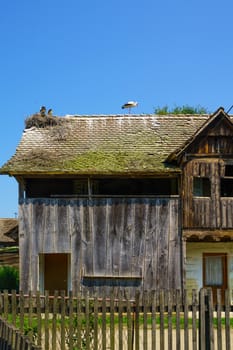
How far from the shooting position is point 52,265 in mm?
23328

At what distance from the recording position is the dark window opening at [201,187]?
19455 millimetres

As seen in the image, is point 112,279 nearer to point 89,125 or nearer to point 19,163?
point 19,163

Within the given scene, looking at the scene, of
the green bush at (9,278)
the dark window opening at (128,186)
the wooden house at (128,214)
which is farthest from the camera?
the green bush at (9,278)

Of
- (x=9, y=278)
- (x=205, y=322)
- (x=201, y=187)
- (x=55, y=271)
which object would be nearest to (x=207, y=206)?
(x=201, y=187)

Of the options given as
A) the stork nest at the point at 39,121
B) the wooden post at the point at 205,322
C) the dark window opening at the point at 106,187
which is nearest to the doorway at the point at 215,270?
the dark window opening at the point at 106,187

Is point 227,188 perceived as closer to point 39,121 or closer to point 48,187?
point 48,187

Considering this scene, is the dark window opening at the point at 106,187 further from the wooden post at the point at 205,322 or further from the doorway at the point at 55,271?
the wooden post at the point at 205,322

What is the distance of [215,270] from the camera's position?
822 inches

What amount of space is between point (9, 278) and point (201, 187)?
12.4 metres

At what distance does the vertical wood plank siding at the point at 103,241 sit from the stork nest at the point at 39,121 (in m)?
5.01

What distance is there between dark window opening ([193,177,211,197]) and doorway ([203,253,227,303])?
284cm

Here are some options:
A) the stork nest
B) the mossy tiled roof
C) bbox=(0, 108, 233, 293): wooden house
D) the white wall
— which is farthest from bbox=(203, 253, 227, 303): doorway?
the stork nest

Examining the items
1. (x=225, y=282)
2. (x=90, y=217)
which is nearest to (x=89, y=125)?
(x=90, y=217)

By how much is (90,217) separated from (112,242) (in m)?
1.21
